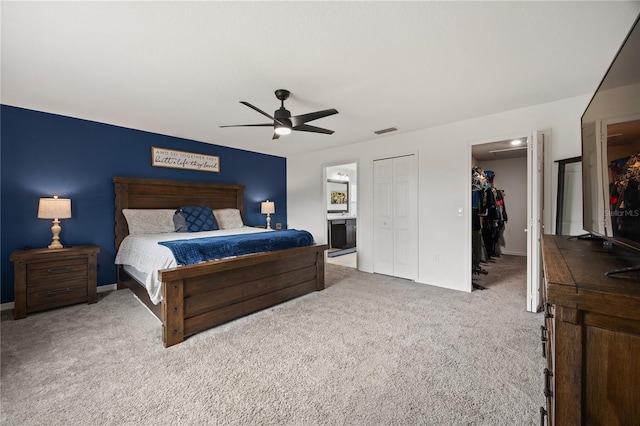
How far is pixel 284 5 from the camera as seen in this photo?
60.2 inches

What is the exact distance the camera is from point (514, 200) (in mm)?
5871

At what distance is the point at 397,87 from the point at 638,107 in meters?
1.83

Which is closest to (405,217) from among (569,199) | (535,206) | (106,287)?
(535,206)

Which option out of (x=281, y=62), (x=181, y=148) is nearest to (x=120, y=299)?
(x=181, y=148)

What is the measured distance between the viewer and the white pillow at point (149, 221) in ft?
12.1

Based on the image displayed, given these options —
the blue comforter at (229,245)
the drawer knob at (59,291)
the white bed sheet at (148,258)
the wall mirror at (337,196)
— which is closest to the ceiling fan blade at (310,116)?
the blue comforter at (229,245)

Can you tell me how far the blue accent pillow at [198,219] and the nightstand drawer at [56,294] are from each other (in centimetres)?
133

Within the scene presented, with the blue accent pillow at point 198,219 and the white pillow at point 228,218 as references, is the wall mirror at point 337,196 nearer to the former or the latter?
the white pillow at point 228,218

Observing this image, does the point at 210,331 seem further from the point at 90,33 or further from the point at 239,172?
the point at 239,172

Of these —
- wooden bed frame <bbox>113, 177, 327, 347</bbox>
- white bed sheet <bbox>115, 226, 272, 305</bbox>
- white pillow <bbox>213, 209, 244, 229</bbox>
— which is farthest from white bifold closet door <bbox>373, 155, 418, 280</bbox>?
white bed sheet <bbox>115, 226, 272, 305</bbox>

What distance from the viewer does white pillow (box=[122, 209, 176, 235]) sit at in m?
3.68

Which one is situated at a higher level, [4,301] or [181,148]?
[181,148]

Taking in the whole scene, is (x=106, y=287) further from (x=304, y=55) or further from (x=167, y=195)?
(x=304, y=55)

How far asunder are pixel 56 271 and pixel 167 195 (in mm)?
1646
